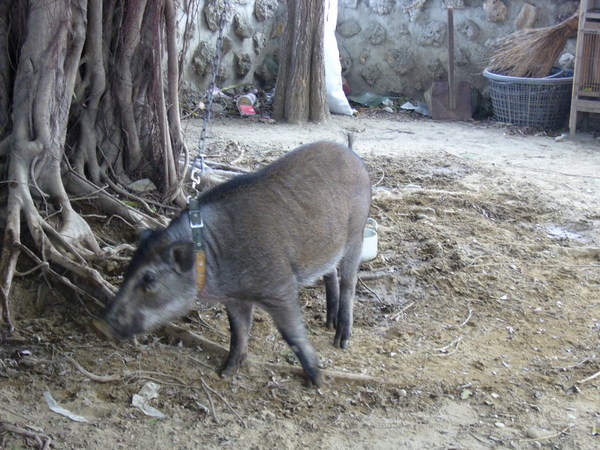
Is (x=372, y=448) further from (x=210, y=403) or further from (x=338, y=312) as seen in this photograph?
(x=338, y=312)

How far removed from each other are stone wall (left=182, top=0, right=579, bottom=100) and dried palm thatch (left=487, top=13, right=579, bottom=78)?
0.68 metres

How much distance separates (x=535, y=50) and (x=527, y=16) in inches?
38.4

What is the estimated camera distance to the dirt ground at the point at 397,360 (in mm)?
3547

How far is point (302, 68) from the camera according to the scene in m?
10.2

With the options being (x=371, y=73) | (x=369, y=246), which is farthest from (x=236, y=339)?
(x=371, y=73)

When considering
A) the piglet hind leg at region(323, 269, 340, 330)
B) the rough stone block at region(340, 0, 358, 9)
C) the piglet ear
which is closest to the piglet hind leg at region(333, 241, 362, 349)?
the piglet hind leg at region(323, 269, 340, 330)

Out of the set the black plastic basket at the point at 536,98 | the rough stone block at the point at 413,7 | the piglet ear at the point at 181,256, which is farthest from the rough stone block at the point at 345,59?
the piglet ear at the point at 181,256

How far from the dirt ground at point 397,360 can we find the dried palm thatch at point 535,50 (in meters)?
4.21

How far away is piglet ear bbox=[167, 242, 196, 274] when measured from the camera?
3.62 m

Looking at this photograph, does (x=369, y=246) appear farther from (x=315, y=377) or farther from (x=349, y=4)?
(x=349, y=4)

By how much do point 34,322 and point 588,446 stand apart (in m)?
3.03

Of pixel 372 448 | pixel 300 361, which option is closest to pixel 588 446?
pixel 372 448

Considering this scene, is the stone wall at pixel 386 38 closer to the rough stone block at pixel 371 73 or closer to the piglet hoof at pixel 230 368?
the rough stone block at pixel 371 73

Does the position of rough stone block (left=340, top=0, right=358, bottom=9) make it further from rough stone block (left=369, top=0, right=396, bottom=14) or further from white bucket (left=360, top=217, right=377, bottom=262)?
white bucket (left=360, top=217, right=377, bottom=262)
